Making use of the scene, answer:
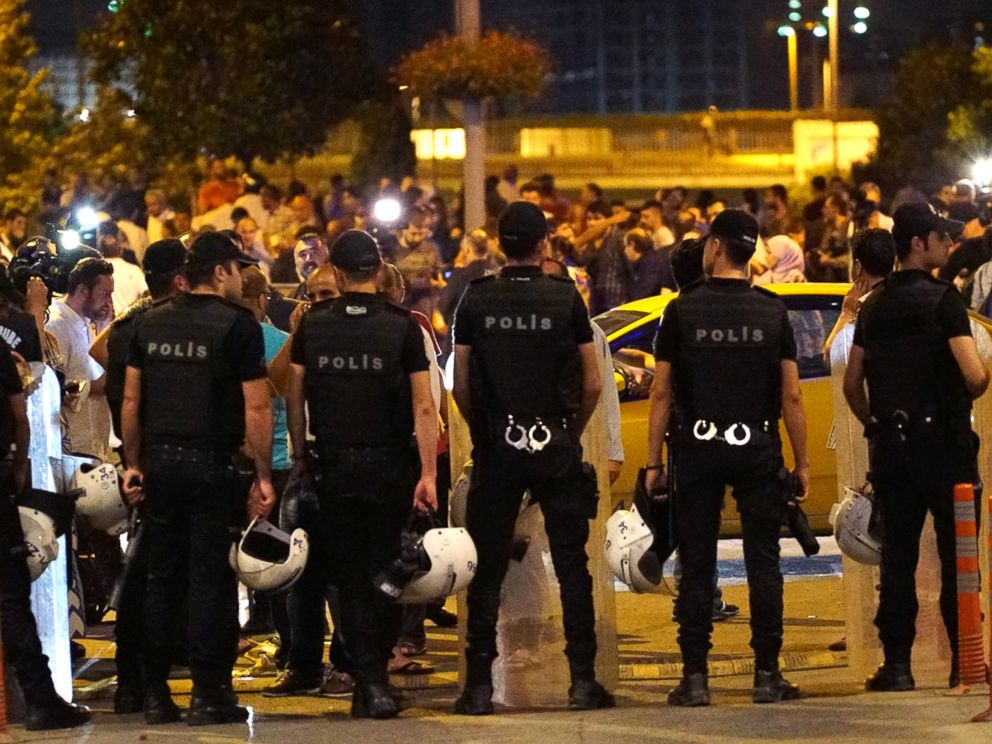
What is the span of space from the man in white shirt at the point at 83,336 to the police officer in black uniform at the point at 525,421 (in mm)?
2444

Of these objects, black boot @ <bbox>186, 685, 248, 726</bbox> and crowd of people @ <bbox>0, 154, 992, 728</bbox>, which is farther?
black boot @ <bbox>186, 685, 248, 726</bbox>

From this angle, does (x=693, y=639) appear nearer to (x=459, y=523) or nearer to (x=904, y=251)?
(x=459, y=523)

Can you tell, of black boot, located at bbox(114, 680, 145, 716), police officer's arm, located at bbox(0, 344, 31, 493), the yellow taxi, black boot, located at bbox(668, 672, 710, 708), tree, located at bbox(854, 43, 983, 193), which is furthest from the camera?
tree, located at bbox(854, 43, 983, 193)

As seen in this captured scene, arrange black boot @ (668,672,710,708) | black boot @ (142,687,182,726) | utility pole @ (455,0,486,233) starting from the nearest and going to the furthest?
black boot @ (142,687,182,726)
black boot @ (668,672,710,708)
utility pole @ (455,0,486,233)

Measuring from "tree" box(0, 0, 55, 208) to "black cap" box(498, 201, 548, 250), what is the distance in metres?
22.4

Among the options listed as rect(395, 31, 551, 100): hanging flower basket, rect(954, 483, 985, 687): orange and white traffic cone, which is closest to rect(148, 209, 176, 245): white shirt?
rect(395, 31, 551, 100): hanging flower basket

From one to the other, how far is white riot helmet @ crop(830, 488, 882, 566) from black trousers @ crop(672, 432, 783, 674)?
56cm

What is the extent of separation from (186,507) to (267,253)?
12181mm

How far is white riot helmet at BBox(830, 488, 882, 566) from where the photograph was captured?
909 centimetres

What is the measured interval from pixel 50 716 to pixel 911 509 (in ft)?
11.4

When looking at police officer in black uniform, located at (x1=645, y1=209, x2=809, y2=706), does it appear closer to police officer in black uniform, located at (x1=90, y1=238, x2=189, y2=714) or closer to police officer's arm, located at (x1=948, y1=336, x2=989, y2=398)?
police officer's arm, located at (x1=948, y1=336, x2=989, y2=398)

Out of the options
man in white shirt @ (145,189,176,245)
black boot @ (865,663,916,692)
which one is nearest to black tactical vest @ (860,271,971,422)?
black boot @ (865,663,916,692)

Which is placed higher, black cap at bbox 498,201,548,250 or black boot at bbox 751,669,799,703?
black cap at bbox 498,201,548,250

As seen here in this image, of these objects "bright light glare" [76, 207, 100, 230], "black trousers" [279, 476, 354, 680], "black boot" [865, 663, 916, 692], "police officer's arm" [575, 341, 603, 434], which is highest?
"bright light glare" [76, 207, 100, 230]
